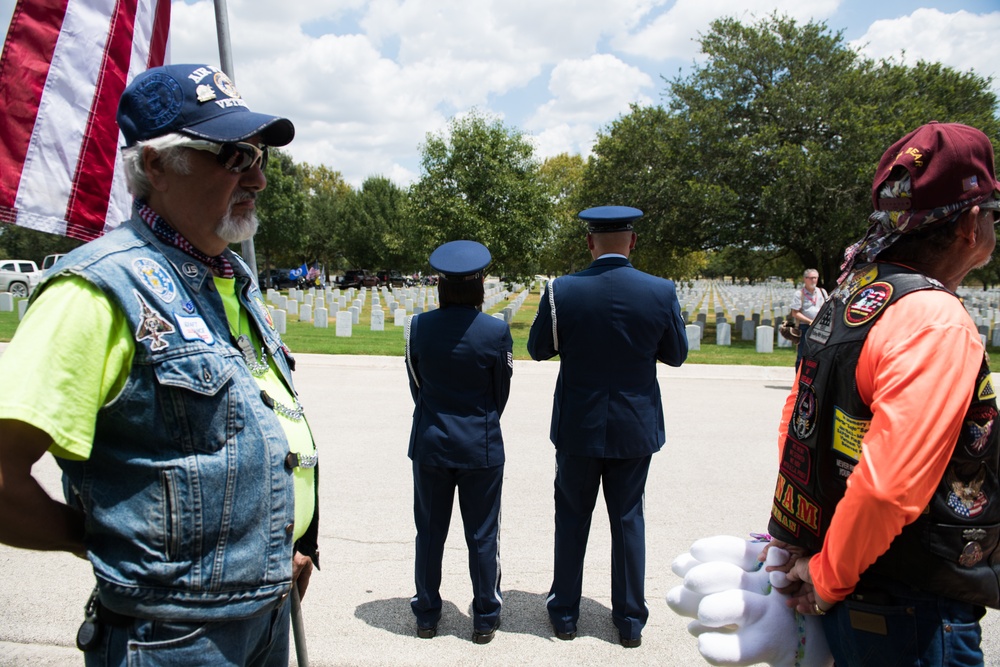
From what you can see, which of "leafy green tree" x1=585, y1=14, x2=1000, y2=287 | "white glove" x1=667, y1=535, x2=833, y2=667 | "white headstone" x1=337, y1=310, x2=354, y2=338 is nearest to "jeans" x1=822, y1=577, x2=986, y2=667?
"white glove" x1=667, y1=535, x2=833, y2=667

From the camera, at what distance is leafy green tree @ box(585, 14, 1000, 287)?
779 inches

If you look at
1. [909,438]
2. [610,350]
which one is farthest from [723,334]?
[909,438]

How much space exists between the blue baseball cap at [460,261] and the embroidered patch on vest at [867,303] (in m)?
1.90

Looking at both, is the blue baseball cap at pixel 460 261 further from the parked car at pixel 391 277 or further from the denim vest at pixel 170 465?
the parked car at pixel 391 277

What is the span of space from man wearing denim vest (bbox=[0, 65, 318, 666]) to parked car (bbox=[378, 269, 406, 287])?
61.7 meters

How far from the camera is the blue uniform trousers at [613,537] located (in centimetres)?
349

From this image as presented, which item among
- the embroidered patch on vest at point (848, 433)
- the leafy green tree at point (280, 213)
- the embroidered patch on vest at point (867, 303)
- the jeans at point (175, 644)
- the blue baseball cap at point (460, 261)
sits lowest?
the jeans at point (175, 644)

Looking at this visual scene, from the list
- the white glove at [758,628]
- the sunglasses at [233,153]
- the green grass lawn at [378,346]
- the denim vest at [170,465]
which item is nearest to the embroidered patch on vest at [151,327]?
the denim vest at [170,465]

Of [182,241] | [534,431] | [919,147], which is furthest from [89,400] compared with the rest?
[534,431]

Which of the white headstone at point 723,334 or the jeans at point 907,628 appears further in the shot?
the white headstone at point 723,334

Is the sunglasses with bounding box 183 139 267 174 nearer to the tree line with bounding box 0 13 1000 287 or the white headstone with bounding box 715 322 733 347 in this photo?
the white headstone with bounding box 715 322 733 347

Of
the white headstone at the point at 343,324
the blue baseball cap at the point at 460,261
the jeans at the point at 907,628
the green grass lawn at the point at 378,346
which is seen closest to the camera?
the jeans at the point at 907,628

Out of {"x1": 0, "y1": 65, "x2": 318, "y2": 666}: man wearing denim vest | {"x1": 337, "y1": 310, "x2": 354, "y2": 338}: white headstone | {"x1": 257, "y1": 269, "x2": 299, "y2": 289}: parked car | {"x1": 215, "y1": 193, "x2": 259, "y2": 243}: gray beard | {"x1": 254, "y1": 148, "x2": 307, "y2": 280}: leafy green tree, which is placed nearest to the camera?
{"x1": 0, "y1": 65, "x2": 318, "y2": 666}: man wearing denim vest

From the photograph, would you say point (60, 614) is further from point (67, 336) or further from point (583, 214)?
point (583, 214)
